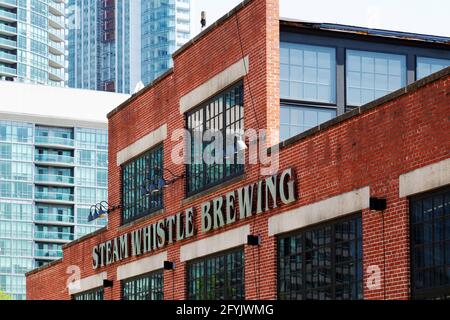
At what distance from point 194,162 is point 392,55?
6.39 meters

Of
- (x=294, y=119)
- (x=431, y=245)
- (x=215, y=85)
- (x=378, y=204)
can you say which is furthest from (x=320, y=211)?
(x=215, y=85)

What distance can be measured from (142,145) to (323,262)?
13.4 m

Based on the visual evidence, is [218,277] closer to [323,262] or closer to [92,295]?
[323,262]

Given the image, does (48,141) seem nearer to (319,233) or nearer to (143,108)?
(143,108)

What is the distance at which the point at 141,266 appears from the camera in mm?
38438

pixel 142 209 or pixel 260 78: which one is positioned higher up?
pixel 260 78

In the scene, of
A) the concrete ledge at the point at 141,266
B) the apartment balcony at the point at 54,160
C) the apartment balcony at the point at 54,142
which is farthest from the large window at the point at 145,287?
the apartment balcony at the point at 54,160

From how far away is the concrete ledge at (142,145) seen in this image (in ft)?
123

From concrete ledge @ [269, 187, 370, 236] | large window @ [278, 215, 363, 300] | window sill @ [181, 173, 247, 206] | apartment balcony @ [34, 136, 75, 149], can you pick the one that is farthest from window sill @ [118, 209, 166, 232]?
apartment balcony @ [34, 136, 75, 149]

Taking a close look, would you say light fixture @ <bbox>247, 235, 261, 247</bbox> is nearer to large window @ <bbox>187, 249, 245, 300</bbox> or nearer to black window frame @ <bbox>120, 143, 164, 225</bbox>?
large window @ <bbox>187, 249, 245, 300</bbox>

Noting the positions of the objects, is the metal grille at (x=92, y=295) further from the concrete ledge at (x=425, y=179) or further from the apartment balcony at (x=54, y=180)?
the apartment balcony at (x=54, y=180)

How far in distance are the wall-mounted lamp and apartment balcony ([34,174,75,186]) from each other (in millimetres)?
149652

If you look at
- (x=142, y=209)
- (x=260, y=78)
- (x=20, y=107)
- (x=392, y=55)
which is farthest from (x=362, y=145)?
(x=20, y=107)
